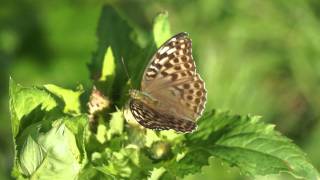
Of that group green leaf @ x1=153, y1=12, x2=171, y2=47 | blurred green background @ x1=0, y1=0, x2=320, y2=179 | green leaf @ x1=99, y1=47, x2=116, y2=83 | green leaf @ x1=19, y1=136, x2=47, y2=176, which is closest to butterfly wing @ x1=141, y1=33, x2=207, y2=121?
green leaf @ x1=99, y1=47, x2=116, y2=83

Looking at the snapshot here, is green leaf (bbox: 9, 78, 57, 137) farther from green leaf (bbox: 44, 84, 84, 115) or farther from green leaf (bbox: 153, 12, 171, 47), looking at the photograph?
green leaf (bbox: 153, 12, 171, 47)

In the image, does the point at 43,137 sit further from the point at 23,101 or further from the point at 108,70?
the point at 108,70

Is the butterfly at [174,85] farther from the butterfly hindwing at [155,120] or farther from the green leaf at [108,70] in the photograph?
the green leaf at [108,70]

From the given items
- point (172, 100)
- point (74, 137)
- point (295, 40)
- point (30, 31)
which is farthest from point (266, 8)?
point (74, 137)

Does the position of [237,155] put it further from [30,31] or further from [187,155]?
[30,31]

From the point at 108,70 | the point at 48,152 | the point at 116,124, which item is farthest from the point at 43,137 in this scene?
the point at 108,70
